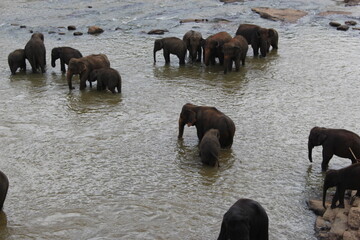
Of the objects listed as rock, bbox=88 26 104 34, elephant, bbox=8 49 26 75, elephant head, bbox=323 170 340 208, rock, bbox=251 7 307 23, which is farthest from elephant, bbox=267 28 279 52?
elephant head, bbox=323 170 340 208

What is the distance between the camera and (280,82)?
15.9 m

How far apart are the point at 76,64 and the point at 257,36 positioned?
21.2 ft

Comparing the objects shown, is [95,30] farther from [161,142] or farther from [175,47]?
[161,142]

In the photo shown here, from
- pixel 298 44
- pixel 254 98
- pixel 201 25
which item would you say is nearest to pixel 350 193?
pixel 254 98

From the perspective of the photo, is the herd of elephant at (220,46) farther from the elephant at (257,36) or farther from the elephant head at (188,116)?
the elephant head at (188,116)

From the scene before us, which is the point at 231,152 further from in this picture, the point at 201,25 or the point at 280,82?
the point at 201,25

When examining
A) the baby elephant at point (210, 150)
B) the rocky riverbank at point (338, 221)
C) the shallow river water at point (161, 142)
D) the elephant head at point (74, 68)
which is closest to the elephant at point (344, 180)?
the rocky riverbank at point (338, 221)

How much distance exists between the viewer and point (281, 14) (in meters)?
26.2

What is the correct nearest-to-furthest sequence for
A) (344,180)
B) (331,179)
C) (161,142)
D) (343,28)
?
1. (344,180)
2. (331,179)
3. (161,142)
4. (343,28)

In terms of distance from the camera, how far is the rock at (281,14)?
2538cm

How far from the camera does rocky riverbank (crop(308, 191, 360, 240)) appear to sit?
7.80 meters

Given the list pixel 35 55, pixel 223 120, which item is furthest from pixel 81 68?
pixel 223 120

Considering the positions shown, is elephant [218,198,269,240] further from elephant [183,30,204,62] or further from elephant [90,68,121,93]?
elephant [183,30,204,62]

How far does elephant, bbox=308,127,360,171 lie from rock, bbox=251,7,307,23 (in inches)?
609
